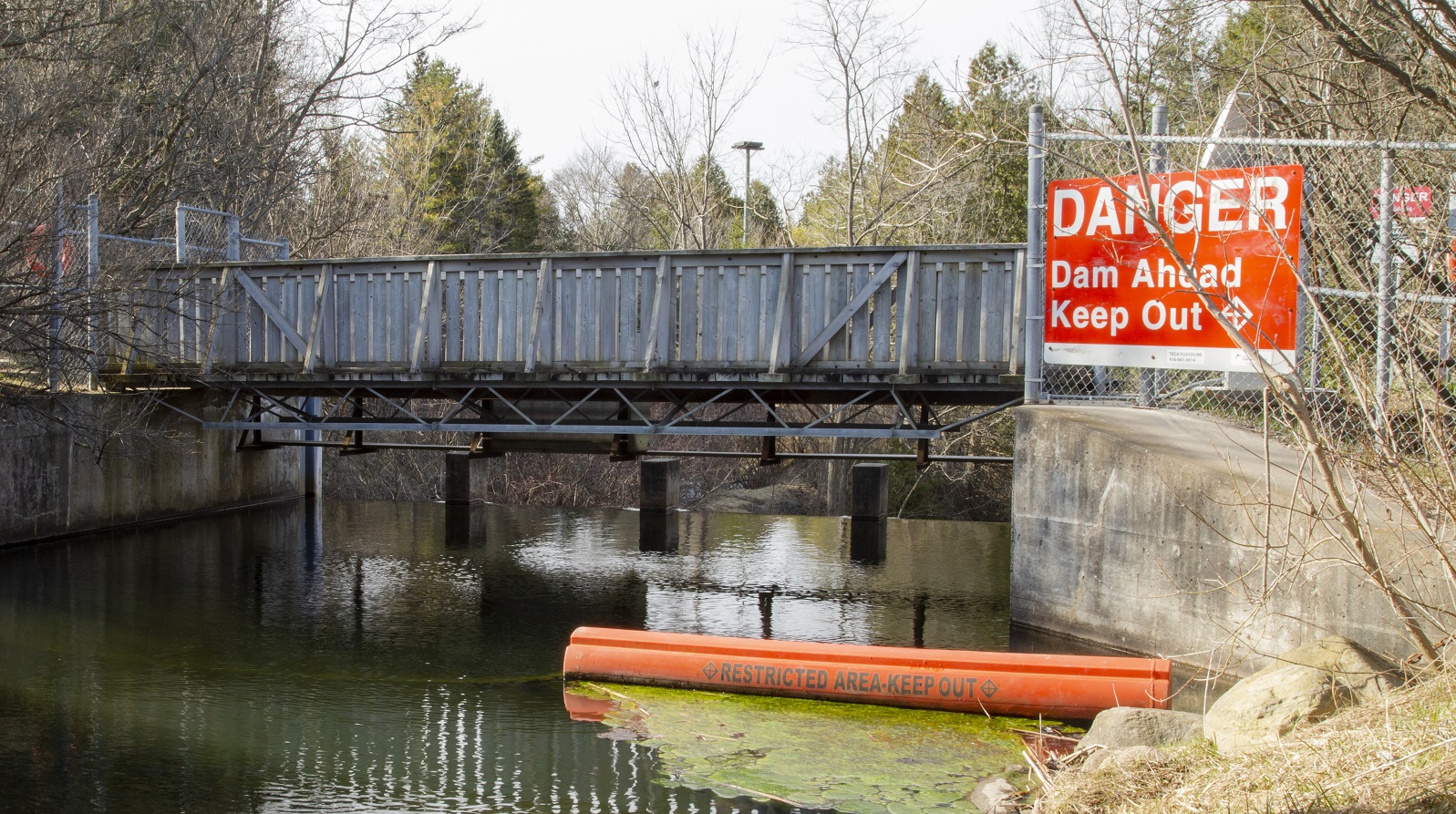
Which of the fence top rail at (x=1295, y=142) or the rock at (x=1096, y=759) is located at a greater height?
the fence top rail at (x=1295, y=142)

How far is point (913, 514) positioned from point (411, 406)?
1231cm

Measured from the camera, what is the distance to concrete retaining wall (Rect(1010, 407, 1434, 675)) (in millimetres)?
8914

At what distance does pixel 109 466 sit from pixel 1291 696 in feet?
52.8

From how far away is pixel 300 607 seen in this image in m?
13.2

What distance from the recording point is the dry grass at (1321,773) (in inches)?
207

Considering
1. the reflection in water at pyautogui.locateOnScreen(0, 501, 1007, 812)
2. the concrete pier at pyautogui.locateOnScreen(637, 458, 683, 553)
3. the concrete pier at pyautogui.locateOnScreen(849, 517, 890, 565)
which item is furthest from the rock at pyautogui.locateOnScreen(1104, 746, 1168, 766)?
the concrete pier at pyautogui.locateOnScreen(637, 458, 683, 553)

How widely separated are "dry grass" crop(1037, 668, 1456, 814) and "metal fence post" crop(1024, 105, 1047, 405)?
528 centimetres

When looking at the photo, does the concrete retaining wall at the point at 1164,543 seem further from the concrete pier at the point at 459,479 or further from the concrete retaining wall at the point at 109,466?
the concrete retaining wall at the point at 109,466

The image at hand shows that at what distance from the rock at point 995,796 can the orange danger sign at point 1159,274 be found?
4.51 m

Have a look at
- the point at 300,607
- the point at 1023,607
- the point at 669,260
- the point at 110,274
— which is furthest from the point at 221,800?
the point at 110,274

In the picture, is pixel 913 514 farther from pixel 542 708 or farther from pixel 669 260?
pixel 542 708

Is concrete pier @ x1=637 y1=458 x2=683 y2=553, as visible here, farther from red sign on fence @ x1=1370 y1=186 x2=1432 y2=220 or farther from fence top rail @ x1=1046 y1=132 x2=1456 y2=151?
red sign on fence @ x1=1370 y1=186 x2=1432 y2=220

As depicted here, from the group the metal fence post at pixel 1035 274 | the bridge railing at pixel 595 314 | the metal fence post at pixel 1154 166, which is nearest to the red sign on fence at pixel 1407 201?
the metal fence post at pixel 1154 166

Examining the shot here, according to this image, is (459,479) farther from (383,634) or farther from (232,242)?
(383,634)
